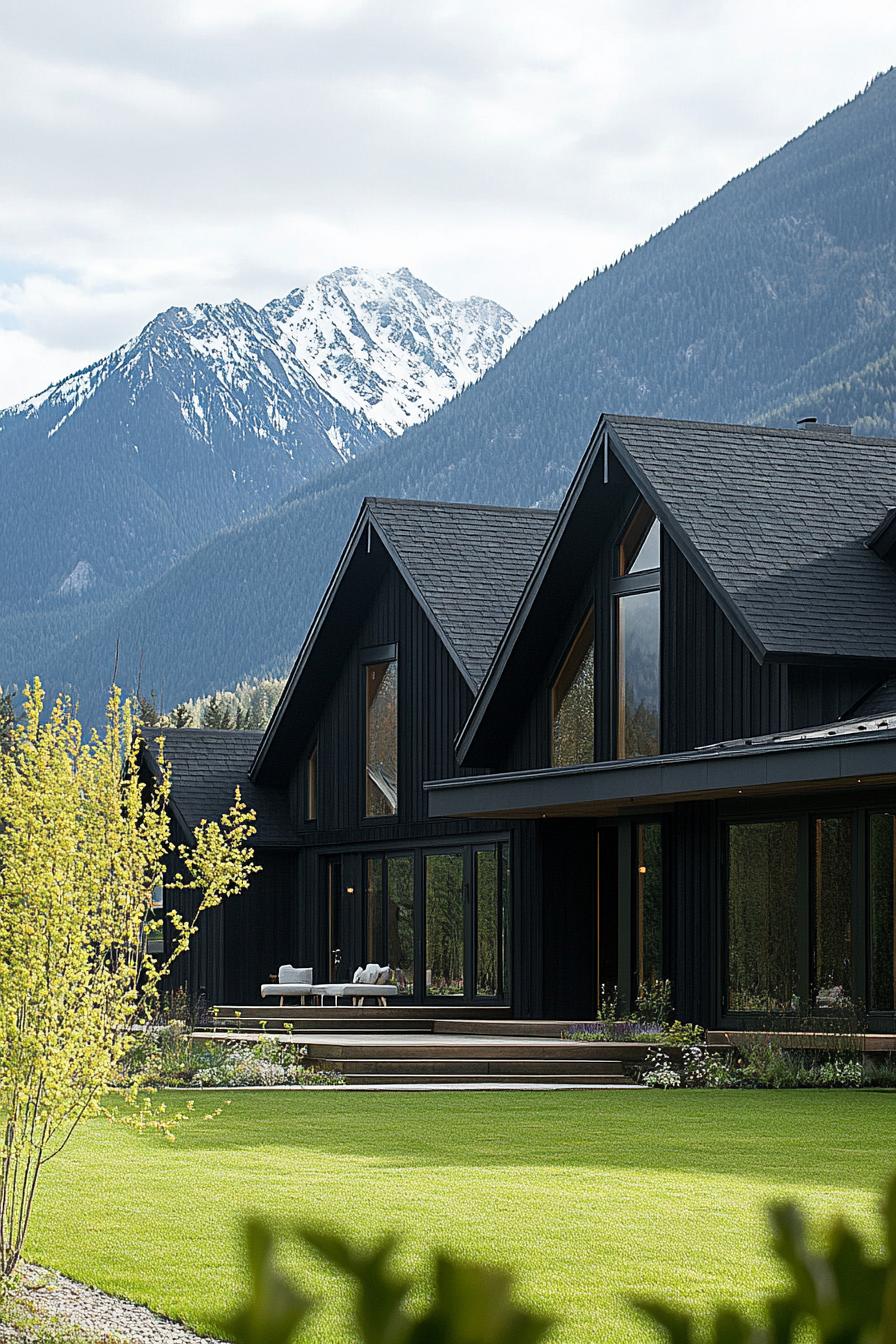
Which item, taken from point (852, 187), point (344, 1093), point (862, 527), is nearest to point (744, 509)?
point (862, 527)

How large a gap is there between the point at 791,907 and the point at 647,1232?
1166 centimetres

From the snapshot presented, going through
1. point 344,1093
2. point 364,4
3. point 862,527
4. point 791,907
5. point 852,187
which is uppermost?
point 852,187

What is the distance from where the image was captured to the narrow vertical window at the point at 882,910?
61.4ft

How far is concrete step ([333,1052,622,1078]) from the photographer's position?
1898cm

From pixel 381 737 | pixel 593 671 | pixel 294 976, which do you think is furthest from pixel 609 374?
pixel 593 671

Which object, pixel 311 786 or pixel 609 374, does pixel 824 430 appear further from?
pixel 609 374

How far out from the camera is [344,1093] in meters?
16.9

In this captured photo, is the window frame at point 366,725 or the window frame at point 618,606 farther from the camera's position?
the window frame at point 366,725

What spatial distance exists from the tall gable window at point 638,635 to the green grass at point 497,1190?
24.2ft

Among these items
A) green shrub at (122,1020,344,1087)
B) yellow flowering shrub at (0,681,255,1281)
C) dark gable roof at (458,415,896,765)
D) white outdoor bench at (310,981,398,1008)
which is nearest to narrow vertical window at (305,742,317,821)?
white outdoor bench at (310,981,398,1008)

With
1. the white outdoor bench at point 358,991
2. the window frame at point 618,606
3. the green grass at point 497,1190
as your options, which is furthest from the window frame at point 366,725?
the green grass at point 497,1190

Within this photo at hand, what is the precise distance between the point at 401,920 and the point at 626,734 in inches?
241

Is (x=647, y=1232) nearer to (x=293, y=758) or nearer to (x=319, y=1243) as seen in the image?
(x=319, y=1243)

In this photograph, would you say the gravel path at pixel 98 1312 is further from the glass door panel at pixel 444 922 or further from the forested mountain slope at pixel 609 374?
the forested mountain slope at pixel 609 374
